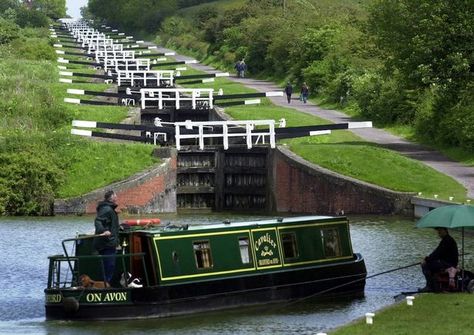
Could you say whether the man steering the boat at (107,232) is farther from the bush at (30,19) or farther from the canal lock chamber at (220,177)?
the bush at (30,19)

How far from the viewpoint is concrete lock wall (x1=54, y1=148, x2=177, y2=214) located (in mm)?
45281

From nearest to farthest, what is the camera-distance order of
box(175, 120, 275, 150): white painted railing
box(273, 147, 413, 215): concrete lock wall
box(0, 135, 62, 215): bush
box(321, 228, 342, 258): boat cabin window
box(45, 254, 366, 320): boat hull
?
box(45, 254, 366, 320): boat hull, box(321, 228, 342, 258): boat cabin window, box(273, 147, 413, 215): concrete lock wall, box(0, 135, 62, 215): bush, box(175, 120, 275, 150): white painted railing

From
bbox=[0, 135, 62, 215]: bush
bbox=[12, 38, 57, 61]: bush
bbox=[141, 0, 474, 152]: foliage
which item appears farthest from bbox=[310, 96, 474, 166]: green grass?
bbox=[12, 38, 57, 61]: bush

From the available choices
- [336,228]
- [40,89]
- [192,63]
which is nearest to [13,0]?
[192,63]

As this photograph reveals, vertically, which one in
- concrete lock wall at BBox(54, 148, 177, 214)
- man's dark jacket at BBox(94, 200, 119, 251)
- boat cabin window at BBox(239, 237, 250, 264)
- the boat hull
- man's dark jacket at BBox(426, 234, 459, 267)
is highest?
man's dark jacket at BBox(94, 200, 119, 251)

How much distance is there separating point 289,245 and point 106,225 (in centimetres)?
465

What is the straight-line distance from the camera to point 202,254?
2720 cm

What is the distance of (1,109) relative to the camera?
188 ft

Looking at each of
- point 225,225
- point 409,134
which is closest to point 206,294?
point 225,225

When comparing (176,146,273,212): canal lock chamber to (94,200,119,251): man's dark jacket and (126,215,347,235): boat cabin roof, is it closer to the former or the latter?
(126,215,347,235): boat cabin roof

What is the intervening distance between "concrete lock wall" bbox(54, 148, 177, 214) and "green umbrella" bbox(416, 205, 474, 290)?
69.2 feet

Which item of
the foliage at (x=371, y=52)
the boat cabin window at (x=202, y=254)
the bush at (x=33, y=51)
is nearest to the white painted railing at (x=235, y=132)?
the foliage at (x=371, y=52)

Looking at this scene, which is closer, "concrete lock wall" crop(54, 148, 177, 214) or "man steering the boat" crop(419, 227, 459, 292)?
"man steering the boat" crop(419, 227, 459, 292)

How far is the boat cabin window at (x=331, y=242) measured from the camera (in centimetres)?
2952
